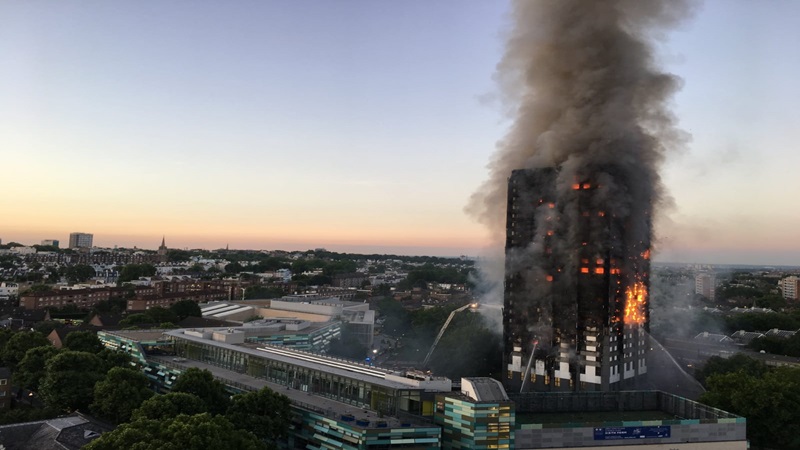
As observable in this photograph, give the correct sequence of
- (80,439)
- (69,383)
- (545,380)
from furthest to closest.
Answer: (545,380) → (69,383) → (80,439)

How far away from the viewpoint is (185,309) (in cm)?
9319

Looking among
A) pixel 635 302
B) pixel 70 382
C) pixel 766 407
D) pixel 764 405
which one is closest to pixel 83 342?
pixel 70 382

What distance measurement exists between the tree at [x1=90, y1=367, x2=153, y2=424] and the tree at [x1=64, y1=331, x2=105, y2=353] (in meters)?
17.4

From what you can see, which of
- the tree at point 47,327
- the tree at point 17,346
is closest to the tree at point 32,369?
the tree at point 17,346

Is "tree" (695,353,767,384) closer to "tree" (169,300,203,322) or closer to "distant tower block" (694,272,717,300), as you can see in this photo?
"tree" (169,300,203,322)

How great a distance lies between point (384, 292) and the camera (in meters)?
163

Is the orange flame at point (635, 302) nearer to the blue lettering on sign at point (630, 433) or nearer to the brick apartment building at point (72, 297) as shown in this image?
the blue lettering on sign at point (630, 433)

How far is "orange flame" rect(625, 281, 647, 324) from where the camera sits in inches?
2315

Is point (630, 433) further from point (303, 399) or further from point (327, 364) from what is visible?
point (327, 364)

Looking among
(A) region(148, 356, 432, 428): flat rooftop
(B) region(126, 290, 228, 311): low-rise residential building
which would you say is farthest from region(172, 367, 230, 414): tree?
(B) region(126, 290, 228, 311): low-rise residential building

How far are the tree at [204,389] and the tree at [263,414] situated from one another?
2831mm

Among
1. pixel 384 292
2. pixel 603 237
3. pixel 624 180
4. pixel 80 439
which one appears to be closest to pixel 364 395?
pixel 80 439

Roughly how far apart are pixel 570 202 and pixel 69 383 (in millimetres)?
45832

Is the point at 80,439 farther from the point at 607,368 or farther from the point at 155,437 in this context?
the point at 607,368
